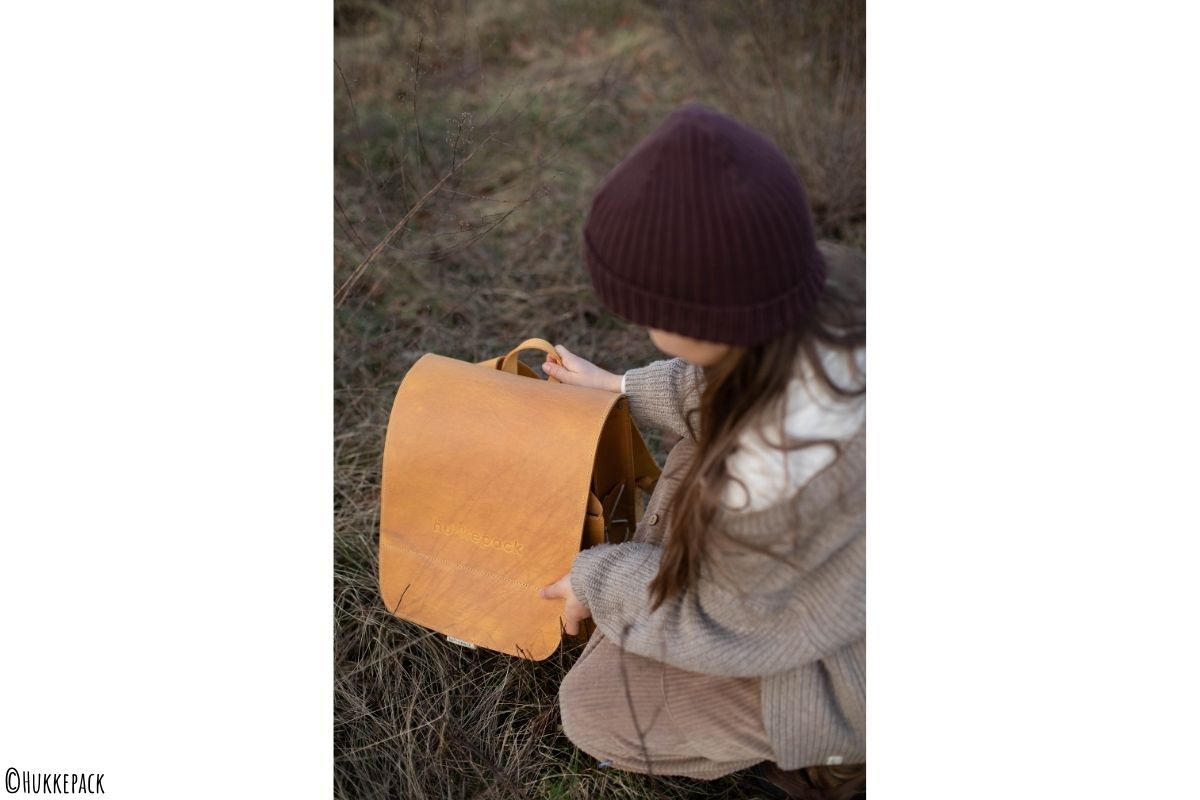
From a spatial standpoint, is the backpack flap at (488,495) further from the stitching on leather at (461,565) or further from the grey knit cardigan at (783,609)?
the grey knit cardigan at (783,609)

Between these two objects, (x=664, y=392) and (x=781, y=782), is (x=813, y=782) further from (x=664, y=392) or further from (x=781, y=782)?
(x=664, y=392)

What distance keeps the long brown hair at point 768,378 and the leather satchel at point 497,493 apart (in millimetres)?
301

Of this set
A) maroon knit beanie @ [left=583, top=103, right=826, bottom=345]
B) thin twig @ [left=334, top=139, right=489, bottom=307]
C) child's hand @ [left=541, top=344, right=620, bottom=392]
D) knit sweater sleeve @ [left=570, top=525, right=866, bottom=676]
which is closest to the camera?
maroon knit beanie @ [left=583, top=103, right=826, bottom=345]

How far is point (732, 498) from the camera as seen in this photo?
1271 mm

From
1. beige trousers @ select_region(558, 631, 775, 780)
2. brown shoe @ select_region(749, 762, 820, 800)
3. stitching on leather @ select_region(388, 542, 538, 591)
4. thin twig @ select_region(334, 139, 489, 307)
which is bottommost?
brown shoe @ select_region(749, 762, 820, 800)

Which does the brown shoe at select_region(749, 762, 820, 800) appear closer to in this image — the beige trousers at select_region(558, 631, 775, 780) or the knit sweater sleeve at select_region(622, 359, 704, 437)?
the beige trousers at select_region(558, 631, 775, 780)

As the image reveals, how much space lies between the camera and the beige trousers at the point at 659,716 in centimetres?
151

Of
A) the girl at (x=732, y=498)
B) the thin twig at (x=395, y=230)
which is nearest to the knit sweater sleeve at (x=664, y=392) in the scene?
the girl at (x=732, y=498)

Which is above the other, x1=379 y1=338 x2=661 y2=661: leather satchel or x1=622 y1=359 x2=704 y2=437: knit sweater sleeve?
x1=622 y1=359 x2=704 y2=437: knit sweater sleeve

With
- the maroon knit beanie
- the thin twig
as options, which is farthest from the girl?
the thin twig

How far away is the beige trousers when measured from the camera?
4.95 feet

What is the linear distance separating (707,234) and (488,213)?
2.11 metres

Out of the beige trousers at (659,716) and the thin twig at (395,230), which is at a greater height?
the thin twig at (395,230)
